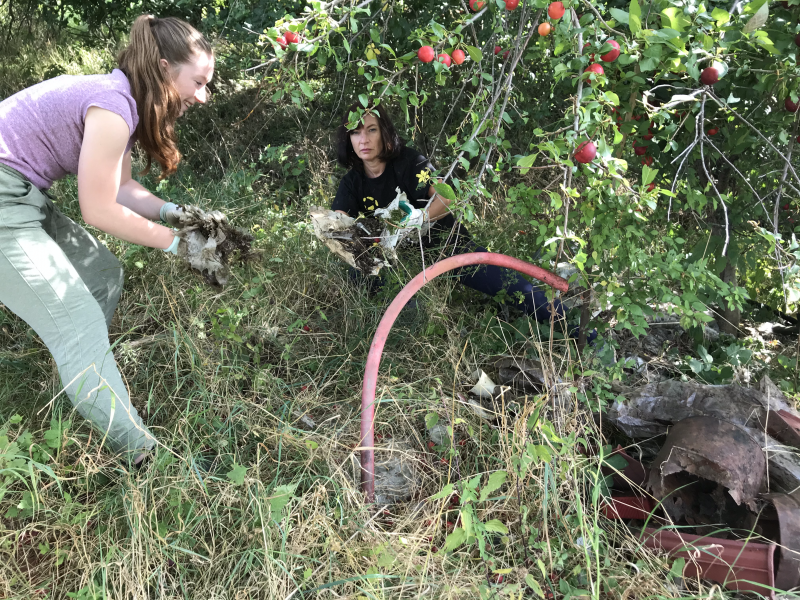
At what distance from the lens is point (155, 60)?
159cm

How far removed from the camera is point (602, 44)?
50.8 inches

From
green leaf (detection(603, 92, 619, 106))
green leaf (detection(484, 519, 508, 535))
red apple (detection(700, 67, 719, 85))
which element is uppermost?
green leaf (detection(603, 92, 619, 106))

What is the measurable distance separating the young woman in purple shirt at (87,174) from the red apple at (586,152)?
1.20 meters

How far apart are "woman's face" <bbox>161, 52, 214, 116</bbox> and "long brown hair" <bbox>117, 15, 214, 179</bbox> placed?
0.04 ft

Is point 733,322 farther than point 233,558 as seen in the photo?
Yes

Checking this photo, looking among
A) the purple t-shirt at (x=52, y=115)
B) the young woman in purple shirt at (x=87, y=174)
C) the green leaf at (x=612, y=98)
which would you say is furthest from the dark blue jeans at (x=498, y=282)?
the purple t-shirt at (x=52, y=115)

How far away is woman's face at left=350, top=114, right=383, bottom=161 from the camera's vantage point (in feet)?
8.48

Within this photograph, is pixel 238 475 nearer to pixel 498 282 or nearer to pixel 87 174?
pixel 87 174

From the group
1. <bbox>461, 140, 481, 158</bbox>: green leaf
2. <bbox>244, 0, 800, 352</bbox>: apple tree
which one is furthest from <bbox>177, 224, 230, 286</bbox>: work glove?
<bbox>461, 140, 481, 158</bbox>: green leaf

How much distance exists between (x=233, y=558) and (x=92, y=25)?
4.85 m

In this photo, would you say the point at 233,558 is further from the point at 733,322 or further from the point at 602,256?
the point at 733,322

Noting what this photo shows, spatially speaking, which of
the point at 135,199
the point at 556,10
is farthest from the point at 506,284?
the point at 135,199

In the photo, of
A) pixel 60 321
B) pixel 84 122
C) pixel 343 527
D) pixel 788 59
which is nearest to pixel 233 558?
pixel 343 527

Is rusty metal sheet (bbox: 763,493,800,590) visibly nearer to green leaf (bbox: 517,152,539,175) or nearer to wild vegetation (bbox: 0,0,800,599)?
wild vegetation (bbox: 0,0,800,599)
